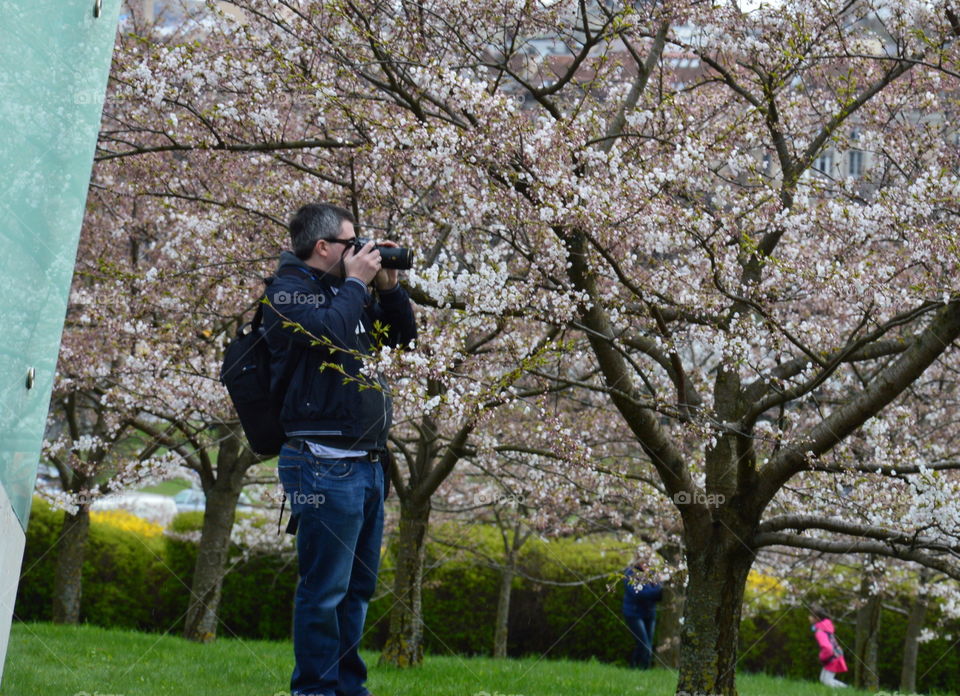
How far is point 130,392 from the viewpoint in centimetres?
805

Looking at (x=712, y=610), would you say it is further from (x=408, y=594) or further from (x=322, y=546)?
(x=408, y=594)

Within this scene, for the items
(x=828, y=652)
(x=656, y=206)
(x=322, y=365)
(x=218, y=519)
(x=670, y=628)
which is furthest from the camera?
(x=670, y=628)

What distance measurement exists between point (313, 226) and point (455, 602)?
1010 centimetres

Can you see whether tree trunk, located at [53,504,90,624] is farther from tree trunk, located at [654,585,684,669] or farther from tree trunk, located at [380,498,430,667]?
tree trunk, located at [654,585,684,669]

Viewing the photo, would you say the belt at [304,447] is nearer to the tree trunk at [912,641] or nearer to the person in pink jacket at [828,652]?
the tree trunk at [912,641]

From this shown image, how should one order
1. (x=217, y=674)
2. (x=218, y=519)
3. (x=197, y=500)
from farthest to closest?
(x=197, y=500) < (x=218, y=519) < (x=217, y=674)

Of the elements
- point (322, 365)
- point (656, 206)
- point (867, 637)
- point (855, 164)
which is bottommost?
point (867, 637)

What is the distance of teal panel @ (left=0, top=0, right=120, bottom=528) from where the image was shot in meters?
2.84

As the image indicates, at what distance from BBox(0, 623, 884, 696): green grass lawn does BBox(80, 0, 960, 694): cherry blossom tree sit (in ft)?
5.04

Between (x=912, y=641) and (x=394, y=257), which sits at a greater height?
(x=394, y=257)

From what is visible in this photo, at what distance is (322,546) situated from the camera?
346 cm

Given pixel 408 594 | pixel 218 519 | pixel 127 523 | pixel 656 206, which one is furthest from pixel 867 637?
→ pixel 127 523

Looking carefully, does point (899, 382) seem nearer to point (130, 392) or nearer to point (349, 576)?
point (349, 576)

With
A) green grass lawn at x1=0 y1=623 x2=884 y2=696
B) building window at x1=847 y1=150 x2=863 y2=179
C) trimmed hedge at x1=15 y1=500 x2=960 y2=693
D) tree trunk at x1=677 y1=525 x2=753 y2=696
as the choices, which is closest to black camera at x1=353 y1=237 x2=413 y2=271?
green grass lawn at x1=0 y1=623 x2=884 y2=696
